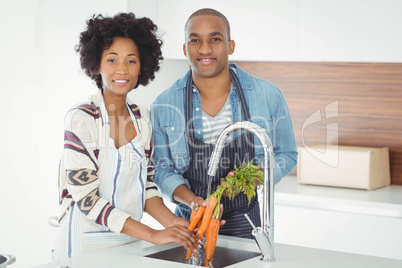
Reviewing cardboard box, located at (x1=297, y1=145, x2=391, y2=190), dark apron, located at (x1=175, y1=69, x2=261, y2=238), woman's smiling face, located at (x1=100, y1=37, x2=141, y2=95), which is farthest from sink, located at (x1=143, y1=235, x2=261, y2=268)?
cardboard box, located at (x1=297, y1=145, x2=391, y2=190)

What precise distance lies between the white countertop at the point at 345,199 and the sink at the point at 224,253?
1.13 meters

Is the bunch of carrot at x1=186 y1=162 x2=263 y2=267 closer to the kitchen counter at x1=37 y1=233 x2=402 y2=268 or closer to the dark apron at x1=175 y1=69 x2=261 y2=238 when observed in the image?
the kitchen counter at x1=37 y1=233 x2=402 y2=268

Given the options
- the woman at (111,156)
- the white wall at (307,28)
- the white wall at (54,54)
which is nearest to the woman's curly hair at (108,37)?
the woman at (111,156)

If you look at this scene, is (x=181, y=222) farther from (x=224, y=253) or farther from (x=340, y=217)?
(x=340, y=217)

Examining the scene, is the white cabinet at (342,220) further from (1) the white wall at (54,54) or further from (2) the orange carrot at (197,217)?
(2) the orange carrot at (197,217)

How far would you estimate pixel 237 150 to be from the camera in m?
2.12

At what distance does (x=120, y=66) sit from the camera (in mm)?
1815

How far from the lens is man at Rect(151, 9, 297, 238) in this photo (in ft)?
6.70

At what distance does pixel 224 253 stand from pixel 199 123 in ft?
1.77

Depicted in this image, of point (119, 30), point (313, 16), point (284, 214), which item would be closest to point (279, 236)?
point (284, 214)

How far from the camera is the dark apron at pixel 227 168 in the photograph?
2.08 metres

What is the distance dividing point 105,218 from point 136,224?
0.30 ft

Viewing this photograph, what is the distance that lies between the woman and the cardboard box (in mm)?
1380

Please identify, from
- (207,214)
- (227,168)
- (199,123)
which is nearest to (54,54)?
(199,123)
